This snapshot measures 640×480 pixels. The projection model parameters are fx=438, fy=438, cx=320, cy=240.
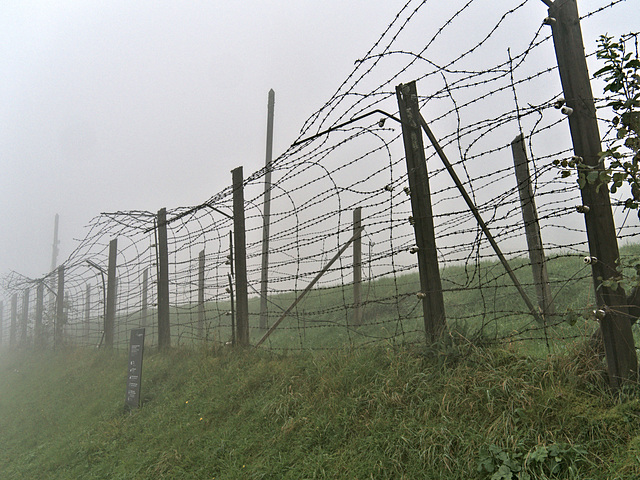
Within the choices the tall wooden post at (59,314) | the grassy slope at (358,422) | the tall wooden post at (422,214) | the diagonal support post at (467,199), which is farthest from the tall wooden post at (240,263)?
the tall wooden post at (59,314)

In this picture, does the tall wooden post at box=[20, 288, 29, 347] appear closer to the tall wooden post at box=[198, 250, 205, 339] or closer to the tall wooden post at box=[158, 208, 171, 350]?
the tall wooden post at box=[198, 250, 205, 339]

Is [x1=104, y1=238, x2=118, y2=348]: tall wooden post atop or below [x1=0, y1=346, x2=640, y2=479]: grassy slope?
atop

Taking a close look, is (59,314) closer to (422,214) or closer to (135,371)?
(135,371)

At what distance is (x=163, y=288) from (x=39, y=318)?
12.9m

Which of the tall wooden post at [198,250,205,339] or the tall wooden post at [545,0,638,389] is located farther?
the tall wooden post at [198,250,205,339]

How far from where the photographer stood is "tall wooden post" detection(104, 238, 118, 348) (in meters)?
9.90

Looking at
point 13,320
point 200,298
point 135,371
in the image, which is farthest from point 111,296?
point 13,320

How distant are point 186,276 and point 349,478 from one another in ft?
17.6

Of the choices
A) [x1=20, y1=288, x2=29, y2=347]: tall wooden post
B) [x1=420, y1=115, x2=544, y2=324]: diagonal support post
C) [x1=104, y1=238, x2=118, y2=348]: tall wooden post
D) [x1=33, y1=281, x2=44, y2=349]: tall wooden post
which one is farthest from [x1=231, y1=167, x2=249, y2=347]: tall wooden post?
[x1=20, y1=288, x2=29, y2=347]: tall wooden post

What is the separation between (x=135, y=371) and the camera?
5750mm

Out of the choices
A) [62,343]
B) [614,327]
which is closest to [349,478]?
[614,327]

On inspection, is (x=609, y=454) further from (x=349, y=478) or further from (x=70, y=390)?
(x=70, y=390)

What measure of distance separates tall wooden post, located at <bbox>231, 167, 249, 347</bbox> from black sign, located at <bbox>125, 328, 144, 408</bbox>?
139 cm

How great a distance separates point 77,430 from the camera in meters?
5.66
